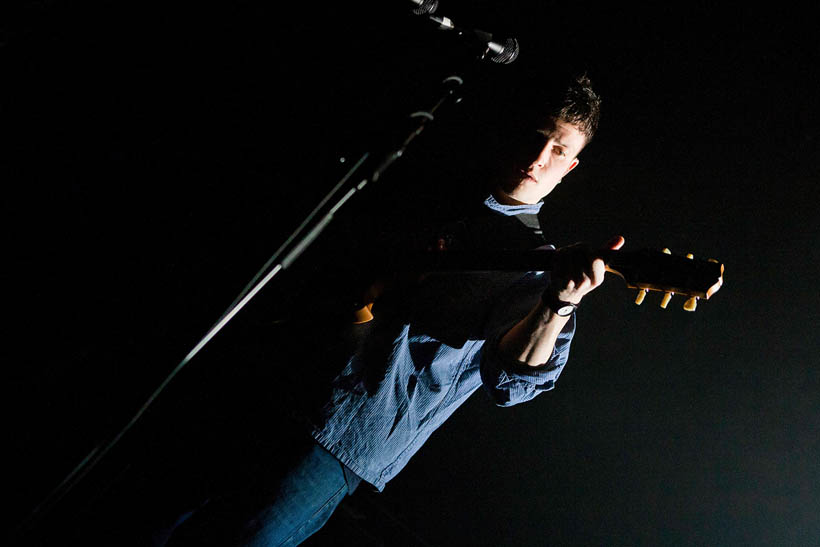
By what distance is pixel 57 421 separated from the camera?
160 cm

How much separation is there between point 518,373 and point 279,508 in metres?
0.79

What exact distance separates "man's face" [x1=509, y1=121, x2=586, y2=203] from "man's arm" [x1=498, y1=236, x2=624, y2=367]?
537mm

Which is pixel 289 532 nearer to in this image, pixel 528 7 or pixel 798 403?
pixel 798 403

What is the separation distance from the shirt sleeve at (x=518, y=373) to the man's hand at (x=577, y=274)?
0.51ft

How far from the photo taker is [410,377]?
4.47 feet

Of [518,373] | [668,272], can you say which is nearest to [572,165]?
[668,272]

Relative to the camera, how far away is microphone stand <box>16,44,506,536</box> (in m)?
0.74

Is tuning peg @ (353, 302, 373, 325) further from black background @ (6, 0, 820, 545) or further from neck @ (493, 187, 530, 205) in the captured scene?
neck @ (493, 187, 530, 205)

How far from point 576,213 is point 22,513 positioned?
91.3 inches

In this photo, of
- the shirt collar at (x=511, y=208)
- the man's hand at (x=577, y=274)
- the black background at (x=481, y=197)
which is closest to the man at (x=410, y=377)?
the man's hand at (x=577, y=274)

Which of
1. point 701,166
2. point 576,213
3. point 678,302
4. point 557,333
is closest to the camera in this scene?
point 557,333

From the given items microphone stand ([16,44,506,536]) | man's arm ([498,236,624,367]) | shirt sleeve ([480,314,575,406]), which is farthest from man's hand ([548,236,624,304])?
microphone stand ([16,44,506,536])

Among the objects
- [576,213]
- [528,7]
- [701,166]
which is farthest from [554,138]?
[528,7]

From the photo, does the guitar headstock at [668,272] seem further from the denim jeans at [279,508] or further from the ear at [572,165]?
the denim jeans at [279,508]
